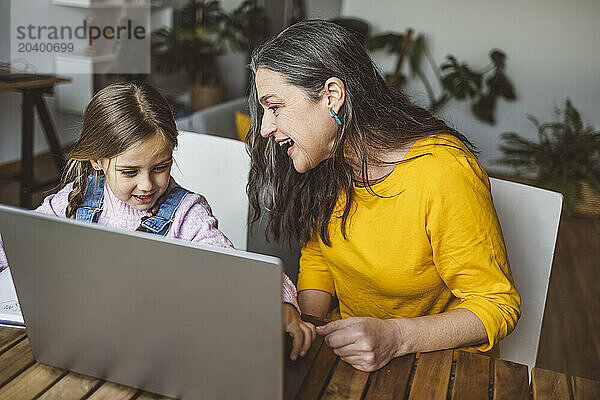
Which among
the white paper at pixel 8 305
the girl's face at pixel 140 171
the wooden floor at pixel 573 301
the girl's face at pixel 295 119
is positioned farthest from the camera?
the wooden floor at pixel 573 301

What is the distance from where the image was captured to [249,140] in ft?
4.67

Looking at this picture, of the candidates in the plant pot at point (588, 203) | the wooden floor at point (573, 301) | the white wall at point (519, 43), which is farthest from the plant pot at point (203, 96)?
the plant pot at point (588, 203)

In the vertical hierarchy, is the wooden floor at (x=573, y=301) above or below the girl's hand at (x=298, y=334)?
below

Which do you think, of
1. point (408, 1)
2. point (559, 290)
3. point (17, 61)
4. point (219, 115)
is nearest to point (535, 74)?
point (408, 1)

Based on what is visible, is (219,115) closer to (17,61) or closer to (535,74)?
(17,61)

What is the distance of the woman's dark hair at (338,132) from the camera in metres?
1.16

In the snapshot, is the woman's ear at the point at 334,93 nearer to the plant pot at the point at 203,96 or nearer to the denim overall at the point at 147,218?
the denim overall at the point at 147,218

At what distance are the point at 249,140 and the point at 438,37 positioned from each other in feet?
12.5

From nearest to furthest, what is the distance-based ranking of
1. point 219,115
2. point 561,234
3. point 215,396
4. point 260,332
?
point 260,332
point 215,396
point 219,115
point 561,234

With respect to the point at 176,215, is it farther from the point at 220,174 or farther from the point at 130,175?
the point at 220,174

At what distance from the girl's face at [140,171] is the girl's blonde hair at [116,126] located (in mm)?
15

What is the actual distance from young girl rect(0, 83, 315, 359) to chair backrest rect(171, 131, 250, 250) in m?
0.30

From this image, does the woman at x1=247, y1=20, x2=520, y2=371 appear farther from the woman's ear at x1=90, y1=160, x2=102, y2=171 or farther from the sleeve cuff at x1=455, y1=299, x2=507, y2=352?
the woman's ear at x1=90, y1=160, x2=102, y2=171

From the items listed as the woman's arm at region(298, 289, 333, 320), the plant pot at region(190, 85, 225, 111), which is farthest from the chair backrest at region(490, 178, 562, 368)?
the plant pot at region(190, 85, 225, 111)
